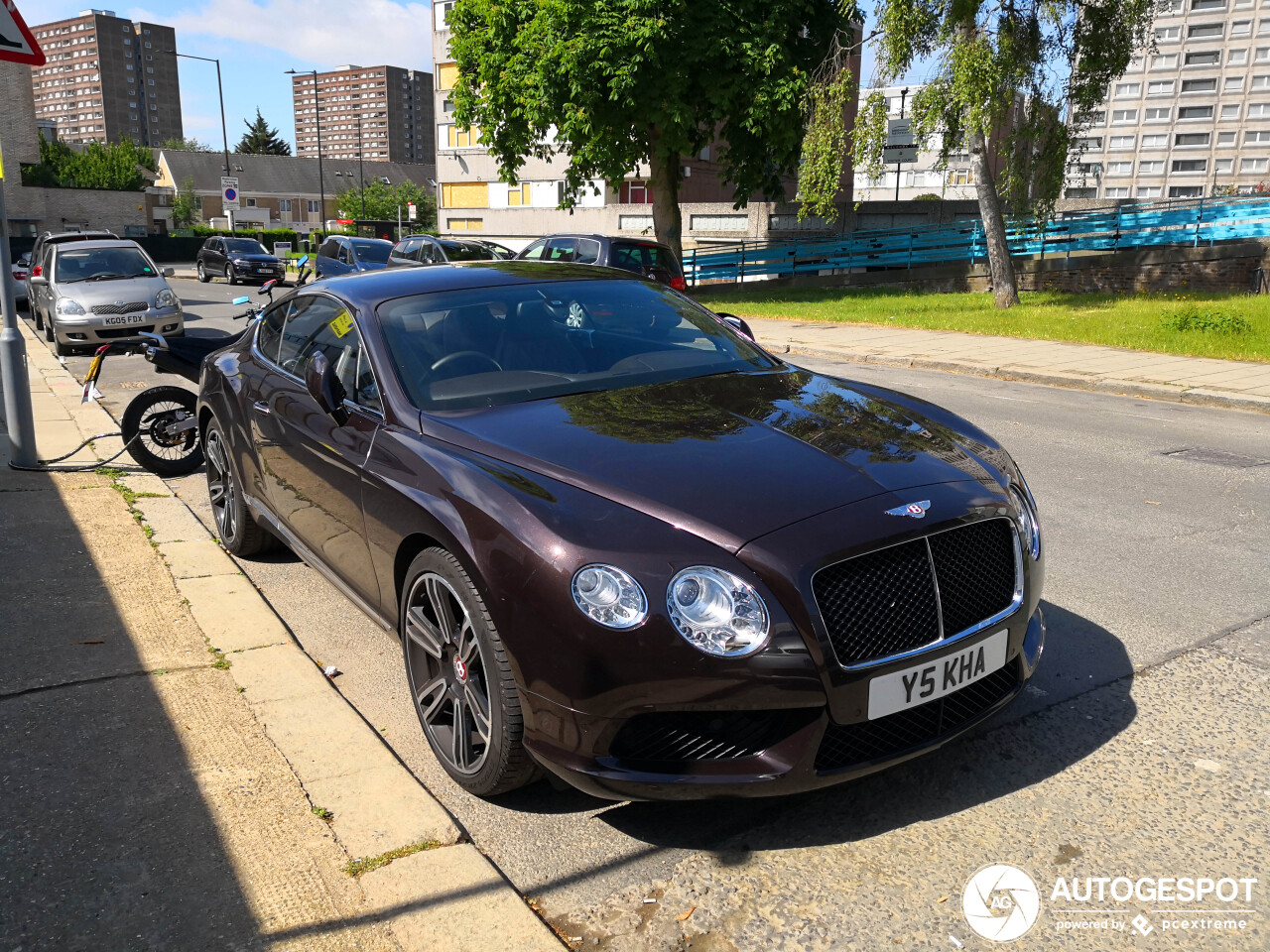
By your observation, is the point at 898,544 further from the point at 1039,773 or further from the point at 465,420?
the point at 465,420

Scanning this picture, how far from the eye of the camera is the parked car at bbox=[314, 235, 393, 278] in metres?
23.1

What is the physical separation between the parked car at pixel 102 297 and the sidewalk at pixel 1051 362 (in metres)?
9.94

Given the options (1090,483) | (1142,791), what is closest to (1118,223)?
(1090,483)

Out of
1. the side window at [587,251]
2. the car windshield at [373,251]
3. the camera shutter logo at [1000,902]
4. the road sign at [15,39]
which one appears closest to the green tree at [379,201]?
the car windshield at [373,251]

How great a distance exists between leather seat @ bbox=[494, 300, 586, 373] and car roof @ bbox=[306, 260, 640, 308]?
1.00ft

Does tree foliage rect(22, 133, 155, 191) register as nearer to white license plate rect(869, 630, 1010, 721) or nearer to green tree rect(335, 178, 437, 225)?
green tree rect(335, 178, 437, 225)

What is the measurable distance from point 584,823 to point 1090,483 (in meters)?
5.36

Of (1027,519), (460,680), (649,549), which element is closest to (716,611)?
(649,549)

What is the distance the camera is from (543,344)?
4.18m

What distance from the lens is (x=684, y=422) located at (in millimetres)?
3535

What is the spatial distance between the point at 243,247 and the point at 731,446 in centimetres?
3617

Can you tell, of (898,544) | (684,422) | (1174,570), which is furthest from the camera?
(1174,570)

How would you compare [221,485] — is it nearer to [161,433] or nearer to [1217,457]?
[161,433]

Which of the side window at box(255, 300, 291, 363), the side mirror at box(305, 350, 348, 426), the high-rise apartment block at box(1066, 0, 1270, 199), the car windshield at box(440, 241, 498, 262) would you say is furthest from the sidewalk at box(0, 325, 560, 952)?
the high-rise apartment block at box(1066, 0, 1270, 199)
